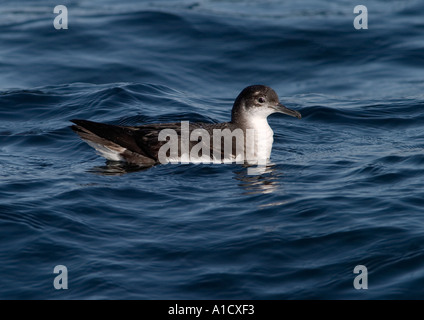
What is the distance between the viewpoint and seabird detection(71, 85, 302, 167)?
408 inches

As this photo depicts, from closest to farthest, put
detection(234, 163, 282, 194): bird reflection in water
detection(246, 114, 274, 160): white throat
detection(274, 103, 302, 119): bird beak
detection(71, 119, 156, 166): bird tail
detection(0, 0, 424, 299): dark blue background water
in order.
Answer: detection(0, 0, 424, 299): dark blue background water < detection(234, 163, 282, 194): bird reflection in water < detection(71, 119, 156, 166): bird tail < detection(246, 114, 274, 160): white throat < detection(274, 103, 302, 119): bird beak

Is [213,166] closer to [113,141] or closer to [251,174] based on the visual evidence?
[251,174]

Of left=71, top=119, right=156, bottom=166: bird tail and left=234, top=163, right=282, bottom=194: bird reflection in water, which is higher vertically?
left=71, top=119, right=156, bottom=166: bird tail

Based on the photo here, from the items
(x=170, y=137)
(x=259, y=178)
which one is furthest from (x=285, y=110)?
(x=170, y=137)

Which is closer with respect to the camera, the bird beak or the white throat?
the white throat

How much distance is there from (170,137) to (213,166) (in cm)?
68

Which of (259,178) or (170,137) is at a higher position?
(170,137)

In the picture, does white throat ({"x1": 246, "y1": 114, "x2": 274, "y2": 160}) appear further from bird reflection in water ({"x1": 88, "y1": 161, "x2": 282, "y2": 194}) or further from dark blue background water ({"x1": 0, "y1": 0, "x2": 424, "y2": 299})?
dark blue background water ({"x1": 0, "y1": 0, "x2": 424, "y2": 299})

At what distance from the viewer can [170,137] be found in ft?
34.2

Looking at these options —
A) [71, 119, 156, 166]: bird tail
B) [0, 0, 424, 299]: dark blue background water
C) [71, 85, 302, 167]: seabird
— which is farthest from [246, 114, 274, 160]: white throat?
[71, 119, 156, 166]: bird tail

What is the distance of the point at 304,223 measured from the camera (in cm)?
845

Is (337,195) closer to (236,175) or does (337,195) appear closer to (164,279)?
(236,175)

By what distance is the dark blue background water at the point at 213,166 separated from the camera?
7.36m

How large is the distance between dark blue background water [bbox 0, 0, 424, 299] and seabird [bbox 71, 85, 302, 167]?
0.24m
